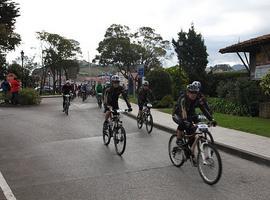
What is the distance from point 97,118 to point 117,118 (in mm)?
9119

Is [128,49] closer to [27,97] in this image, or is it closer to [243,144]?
[27,97]

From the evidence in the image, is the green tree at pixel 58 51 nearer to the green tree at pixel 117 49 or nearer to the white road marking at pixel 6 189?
the green tree at pixel 117 49

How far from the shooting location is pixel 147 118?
1672 centimetres

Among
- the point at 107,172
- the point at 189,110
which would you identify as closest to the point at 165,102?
the point at 107,172

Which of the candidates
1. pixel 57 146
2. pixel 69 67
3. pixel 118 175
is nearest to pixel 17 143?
pixel 57 146

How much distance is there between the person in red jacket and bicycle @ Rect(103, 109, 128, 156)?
18455mm

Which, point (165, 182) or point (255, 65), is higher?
point (255, 65)

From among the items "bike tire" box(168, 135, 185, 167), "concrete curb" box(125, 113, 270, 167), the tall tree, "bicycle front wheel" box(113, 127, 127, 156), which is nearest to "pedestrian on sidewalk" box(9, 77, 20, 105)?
the tall tree

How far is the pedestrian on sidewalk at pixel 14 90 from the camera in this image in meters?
30.3

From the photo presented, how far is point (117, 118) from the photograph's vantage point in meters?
12.2

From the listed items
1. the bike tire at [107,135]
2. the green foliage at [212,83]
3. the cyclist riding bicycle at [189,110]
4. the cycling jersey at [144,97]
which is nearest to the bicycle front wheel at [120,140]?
the bike tire at [107,135]

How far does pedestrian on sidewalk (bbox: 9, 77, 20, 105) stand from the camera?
3028 centimetres

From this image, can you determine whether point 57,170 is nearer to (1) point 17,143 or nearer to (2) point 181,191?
(2) point 181,191

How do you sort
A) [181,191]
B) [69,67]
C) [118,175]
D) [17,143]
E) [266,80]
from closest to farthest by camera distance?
1. [181,191]
2. [118,175]
3. [17,143]
4. [266,80]
5. [69,67]
